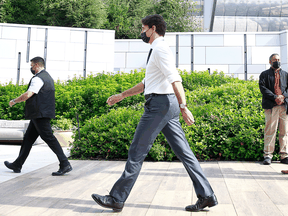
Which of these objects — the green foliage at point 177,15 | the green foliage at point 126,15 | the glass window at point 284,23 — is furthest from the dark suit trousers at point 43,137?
the green foliage at point 126,15

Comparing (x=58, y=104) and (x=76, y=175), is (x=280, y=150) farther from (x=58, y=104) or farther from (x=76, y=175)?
(x=58, y=104)

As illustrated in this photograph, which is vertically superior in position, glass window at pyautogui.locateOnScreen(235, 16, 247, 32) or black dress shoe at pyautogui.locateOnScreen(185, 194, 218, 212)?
glass window at pyautogui.locateOnScreen(235, 16, 247, 32)

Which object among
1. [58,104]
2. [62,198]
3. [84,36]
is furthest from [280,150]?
[84,36]

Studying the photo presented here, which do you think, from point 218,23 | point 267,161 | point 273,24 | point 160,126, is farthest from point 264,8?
point 160,126

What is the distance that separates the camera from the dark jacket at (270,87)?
5645 mm

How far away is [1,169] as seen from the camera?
5.30 meters

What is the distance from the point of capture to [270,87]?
5.79 m

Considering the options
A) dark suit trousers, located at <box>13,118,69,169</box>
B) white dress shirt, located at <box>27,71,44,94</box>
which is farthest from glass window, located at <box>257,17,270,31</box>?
dark suit trousers, located at <box>13,118,69,169</box>

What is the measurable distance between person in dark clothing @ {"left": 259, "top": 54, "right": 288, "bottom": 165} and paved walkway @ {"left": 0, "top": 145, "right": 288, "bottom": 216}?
0.35 m

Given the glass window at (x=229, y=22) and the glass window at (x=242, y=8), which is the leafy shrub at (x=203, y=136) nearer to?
the glass window at (x=229, y=22)

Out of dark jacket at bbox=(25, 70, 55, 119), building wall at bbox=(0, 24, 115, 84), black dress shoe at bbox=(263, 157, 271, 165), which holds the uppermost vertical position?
building wall at bbox=(0, 24, 115, 84)

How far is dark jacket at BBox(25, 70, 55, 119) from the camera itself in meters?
4.61

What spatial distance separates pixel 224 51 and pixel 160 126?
13.1 metres

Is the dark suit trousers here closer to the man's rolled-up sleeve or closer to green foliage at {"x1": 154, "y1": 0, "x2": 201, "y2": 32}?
the man's rolled-up sleeve
